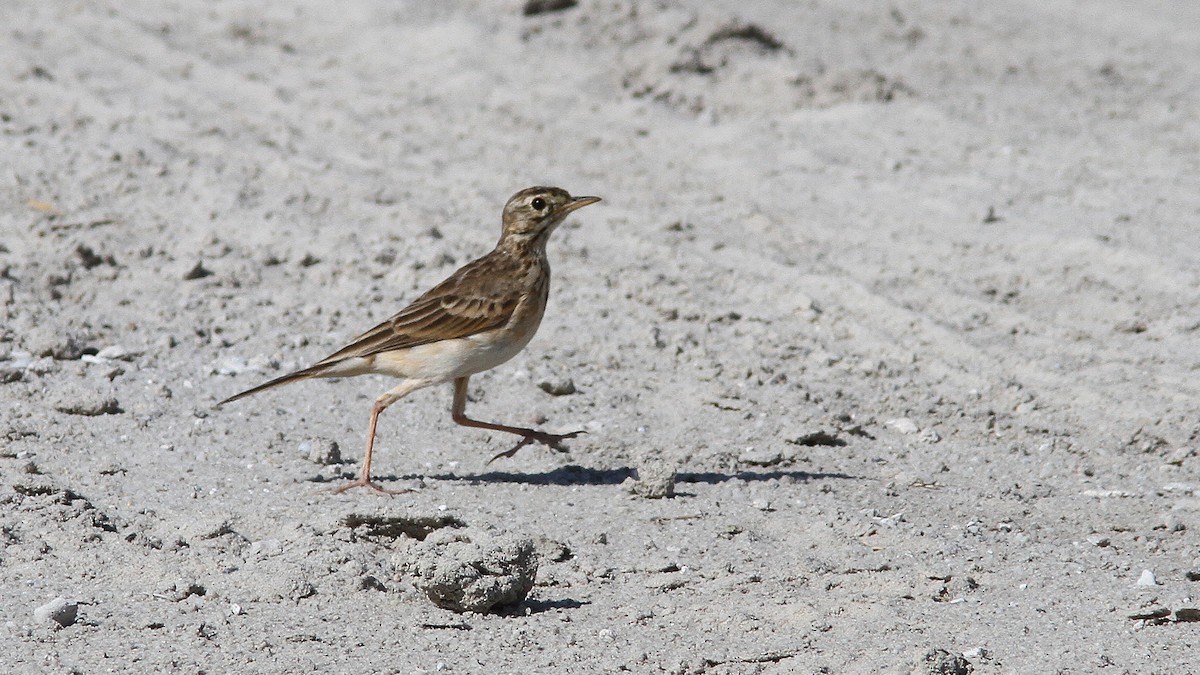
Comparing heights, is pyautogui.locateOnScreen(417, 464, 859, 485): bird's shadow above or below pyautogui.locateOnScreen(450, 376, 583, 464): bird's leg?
below

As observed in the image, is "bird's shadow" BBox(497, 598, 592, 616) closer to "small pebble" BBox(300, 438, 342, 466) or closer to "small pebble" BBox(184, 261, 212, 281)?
"small pebble" BBox(300, 438, 342, 466)

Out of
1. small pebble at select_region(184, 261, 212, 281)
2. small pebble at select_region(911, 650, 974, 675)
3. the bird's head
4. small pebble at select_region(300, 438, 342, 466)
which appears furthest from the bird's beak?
small pebble at select_region(911, 650, 974, 675)

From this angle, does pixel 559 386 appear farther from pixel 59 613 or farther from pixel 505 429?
pixel 59 613

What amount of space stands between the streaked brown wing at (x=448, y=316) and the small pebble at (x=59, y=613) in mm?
2091

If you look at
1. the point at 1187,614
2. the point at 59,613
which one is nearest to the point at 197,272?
the point at 59,613

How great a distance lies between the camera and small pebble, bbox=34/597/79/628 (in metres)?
5.34

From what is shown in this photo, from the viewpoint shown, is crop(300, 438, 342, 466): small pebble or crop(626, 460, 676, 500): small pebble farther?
crop(300, 438, 342, 466): small pebble

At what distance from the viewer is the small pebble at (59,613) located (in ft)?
17.5

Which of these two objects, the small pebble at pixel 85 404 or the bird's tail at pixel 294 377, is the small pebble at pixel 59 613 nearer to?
the bird's tail at pixel 294 377

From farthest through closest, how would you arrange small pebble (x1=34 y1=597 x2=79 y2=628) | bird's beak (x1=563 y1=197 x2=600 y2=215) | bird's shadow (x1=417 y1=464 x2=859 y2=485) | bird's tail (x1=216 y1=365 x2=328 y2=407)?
bird's beak (x1=563 y1=197 x2=600 y2=215) → bird's shadow (x1=417 y1=464 x2=859 y2=485) → bird's tail (x1=216 y1=365 x2=328 y2=407) → small pebble (x1=34 y1=597 x2=79 y2=628)

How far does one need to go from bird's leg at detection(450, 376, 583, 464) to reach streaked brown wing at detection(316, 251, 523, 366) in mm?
342

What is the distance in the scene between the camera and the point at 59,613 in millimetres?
5344

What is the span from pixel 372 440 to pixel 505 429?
73 centimetres

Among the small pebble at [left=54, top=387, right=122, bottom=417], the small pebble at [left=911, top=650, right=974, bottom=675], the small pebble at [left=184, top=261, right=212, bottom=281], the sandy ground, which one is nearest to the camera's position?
the small pebble at [left=911, top=650, right=974, bottom=675]
